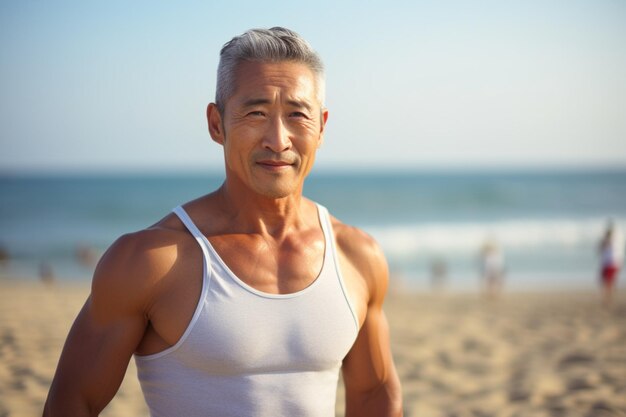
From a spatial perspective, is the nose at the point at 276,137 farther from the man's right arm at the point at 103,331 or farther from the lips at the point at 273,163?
the man's right arm at the point at 103,331

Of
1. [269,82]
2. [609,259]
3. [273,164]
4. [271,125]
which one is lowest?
[609,259]

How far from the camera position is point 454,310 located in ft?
42.5

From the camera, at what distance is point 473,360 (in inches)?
280

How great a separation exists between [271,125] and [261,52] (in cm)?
22

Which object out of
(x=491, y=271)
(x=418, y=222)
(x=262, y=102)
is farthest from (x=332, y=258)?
(x=418, y=222)

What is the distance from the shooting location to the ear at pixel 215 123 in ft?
6.72

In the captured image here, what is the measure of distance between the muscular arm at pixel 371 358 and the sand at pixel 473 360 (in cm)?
292

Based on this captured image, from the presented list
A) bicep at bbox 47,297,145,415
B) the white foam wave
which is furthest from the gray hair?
the white foam wave

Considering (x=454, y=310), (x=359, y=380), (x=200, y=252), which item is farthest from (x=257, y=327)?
(x=454, y=310)

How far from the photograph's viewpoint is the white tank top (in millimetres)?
A: 1811

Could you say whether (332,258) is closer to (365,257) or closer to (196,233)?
(365,257)

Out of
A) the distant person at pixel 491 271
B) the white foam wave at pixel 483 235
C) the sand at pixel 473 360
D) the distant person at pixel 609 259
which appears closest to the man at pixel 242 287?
the sand at pixel 473 360

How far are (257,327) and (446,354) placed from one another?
5.96 metres

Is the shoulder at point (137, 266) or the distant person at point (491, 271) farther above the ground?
the shoulder at point (137, 266)
